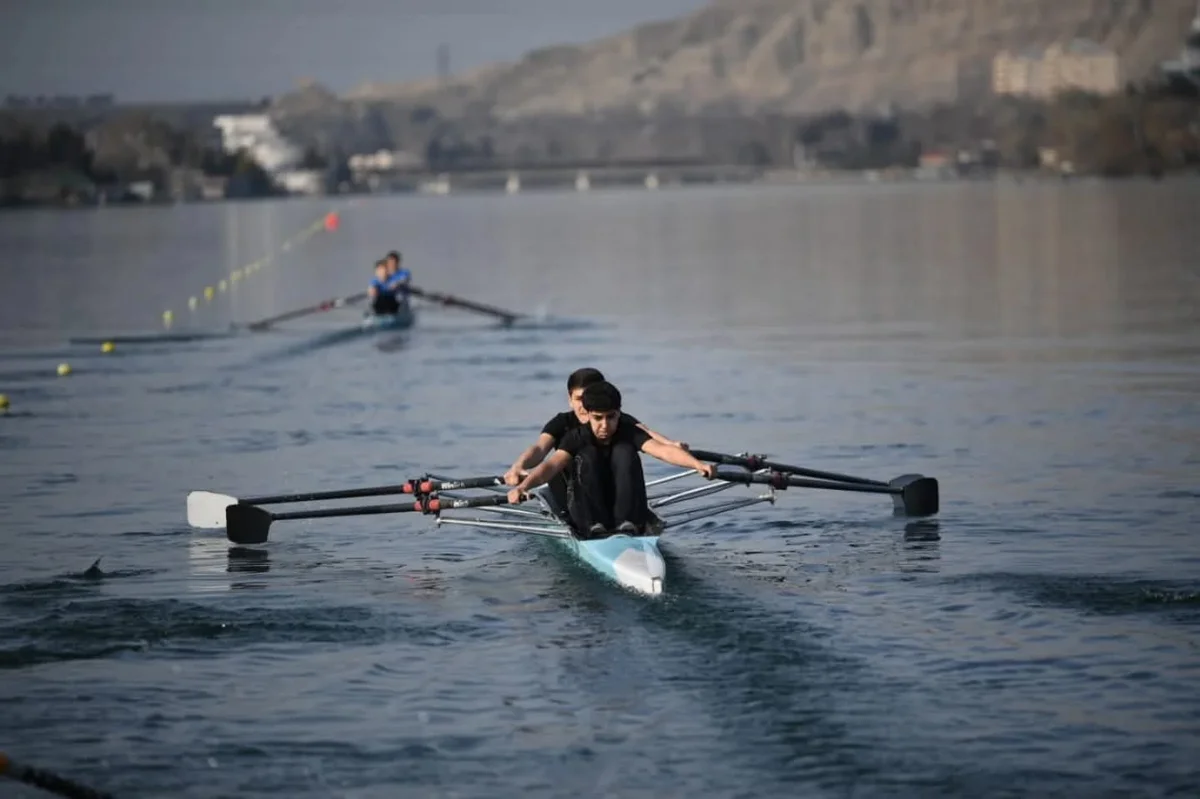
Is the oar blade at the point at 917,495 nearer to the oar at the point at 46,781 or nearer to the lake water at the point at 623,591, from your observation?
the lake water at the point at 623,591

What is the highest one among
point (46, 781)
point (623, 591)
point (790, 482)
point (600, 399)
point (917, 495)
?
point (600, 399)

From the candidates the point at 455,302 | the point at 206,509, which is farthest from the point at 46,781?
the point at 455,302

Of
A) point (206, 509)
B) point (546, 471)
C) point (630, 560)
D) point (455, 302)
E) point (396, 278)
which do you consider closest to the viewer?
point (630, 560)

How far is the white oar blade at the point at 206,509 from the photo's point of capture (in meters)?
21.6

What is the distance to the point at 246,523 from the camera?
68.4 ft

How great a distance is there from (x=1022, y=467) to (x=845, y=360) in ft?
48.9

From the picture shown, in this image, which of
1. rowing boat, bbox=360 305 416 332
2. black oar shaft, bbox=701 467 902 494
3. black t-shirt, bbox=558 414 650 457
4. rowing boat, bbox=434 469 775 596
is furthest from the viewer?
rowing boat, bbox=360 305 416 332

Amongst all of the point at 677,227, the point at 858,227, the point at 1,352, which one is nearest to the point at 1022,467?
the point at 1,352

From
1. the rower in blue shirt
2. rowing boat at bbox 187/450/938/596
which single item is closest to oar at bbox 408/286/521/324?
the rower in blue shirt

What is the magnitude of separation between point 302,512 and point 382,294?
85.8 ft

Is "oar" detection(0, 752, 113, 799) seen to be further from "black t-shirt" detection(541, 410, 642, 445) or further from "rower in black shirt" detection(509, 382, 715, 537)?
"black t-shirt" detection(541, 410, 642, 445)

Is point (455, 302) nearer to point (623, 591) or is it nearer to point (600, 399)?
point (600, 399)

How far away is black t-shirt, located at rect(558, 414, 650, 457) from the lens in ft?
61.4

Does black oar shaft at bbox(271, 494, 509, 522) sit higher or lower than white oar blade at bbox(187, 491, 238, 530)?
higher
